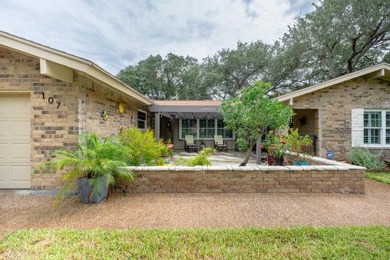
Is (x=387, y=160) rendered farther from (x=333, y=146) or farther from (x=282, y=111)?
(x=282, y=111)

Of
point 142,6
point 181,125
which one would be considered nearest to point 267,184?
point 181,125

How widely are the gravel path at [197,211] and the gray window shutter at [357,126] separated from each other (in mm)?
4577

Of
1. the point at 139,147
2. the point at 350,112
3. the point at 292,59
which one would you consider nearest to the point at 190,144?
the point at 139,147

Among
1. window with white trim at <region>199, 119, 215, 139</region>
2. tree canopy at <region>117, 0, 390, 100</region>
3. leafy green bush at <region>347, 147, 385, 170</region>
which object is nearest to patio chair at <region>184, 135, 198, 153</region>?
window with white trim at <region>199, 119, 215, 139</region>

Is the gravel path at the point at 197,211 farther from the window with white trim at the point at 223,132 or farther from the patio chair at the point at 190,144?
the window with white trim at the point at 223,132

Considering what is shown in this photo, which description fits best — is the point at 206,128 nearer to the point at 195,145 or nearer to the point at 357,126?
the point at 195,145

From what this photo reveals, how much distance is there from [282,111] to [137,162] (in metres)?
4.29

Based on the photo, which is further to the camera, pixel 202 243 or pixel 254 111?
pixel 254 111

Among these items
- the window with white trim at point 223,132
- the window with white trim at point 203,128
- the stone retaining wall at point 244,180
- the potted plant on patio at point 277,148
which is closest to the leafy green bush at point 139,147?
the stone retaining wall at point 244,180

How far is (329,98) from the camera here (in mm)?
8703

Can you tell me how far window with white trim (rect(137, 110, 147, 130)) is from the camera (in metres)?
9.57

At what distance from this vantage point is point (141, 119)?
32.7 feet

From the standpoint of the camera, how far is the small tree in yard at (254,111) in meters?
5.79

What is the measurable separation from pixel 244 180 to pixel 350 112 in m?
6.88
